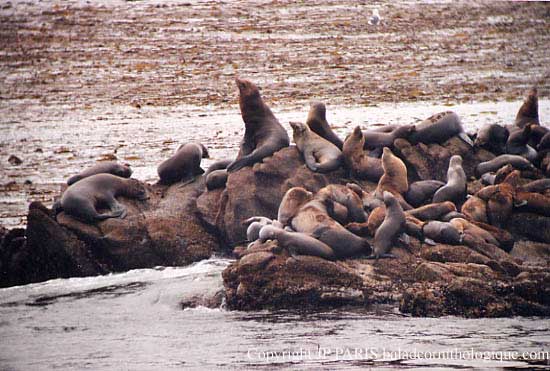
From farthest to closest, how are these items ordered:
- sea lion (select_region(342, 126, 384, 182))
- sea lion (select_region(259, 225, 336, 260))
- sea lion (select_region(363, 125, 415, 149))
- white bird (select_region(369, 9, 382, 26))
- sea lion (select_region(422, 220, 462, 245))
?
white bird (select_region(369, 9, 382, 26)) → sea lion (select_region(363, 125, 415, 149)) → sea lion (select_region(342, 126, 384, 182)) → sea lion (select_region(422, 220, 462, 245)) → sea lion (select_region(259, 225, 336, 260))

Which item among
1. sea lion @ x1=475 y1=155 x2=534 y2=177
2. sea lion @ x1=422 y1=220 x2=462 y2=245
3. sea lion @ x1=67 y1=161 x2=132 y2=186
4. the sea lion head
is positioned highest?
sea lion @ x1=475 y1=155 x2=534 y2=177

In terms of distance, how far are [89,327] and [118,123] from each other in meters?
5.19

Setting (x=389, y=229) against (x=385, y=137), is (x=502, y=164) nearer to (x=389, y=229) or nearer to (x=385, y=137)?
(x=385, y=137)

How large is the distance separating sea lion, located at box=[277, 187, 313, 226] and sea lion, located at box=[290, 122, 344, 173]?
723 millimetres

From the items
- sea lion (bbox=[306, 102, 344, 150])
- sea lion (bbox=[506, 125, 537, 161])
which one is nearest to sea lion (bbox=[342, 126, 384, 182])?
sea lion (bbox=[306, 102, 344, 150])

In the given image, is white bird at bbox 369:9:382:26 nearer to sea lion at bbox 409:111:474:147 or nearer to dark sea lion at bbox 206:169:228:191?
sea lion at bbox 409:111:474:147

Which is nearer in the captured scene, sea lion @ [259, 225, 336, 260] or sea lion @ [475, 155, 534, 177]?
sea lion @ [259, 225, 336, 260]

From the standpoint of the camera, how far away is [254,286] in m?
7.18

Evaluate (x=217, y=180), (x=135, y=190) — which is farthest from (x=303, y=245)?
(x=135, y=190)

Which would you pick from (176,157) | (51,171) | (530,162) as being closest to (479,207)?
(530,162)

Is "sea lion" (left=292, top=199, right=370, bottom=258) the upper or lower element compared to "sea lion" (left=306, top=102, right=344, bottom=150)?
lower

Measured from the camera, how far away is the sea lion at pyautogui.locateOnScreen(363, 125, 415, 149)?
9.25 m

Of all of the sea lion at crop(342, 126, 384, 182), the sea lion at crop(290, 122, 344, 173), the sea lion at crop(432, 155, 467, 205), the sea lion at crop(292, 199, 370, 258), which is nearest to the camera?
the sea lion at crop(292, 199, 370, 258)

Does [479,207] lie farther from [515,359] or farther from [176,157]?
[176,157]
